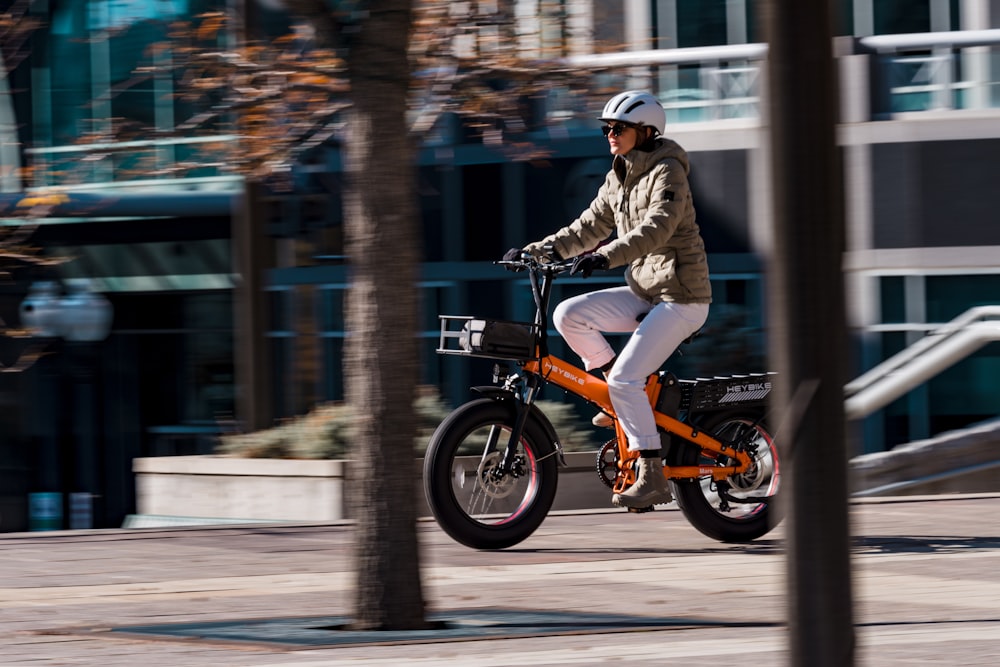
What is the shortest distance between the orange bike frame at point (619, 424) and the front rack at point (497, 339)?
89 millimetres

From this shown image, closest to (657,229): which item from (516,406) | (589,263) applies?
(589,263)

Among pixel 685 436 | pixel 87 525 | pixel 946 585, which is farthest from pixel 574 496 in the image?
pixel 87 525

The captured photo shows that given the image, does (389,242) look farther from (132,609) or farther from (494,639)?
(132,609)

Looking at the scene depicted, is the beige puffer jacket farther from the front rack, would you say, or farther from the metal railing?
the metal railing

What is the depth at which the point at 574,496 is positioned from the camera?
12.0 metres

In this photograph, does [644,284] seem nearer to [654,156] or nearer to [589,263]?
[589,263]

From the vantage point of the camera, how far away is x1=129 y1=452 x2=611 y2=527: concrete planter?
11.7 meters

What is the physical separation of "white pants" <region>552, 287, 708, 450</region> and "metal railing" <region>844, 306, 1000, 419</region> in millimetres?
5385

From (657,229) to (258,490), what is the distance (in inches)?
184

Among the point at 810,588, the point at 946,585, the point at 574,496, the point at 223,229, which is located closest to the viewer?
the point at 810,588

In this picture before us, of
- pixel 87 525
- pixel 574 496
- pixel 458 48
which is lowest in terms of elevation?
pixel 87 525

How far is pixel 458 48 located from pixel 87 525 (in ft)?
53.3

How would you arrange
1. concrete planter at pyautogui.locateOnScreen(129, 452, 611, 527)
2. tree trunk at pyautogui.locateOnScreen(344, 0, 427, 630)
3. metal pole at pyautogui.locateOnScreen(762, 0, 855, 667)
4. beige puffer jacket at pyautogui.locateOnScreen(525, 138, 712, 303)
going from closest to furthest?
metal pole at pyautogui.locateOnScreen(762, 0, 855, 667) → tree trunk at pyautogui.locateOnScreen(344, 0, 427, 630) → beige puffer jacket at pyautogui.locateOnScreen(525, 138, 712, 303) → concrete planter at pyautogui.locateOnScreen(129, 452, 611, 527)

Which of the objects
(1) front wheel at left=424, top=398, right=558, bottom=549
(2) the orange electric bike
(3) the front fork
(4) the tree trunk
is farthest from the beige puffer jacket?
(4) the tree trunk
